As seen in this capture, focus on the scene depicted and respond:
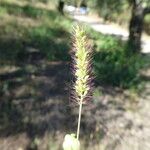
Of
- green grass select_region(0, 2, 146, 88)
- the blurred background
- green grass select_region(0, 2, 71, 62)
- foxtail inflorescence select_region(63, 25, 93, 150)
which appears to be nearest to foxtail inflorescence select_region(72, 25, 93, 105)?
foxtail inflorescence select_region(63, 25, 93, 150)

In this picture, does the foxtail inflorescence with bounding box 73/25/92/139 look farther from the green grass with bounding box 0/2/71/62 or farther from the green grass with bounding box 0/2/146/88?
the green grass with bounding box 0/2/71/62

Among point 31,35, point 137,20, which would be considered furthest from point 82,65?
point 137,20

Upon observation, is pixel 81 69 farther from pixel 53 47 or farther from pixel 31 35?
pixel 31 35

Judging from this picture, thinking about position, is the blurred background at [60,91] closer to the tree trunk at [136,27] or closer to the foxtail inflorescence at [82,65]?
the tree trunk at [136,27]

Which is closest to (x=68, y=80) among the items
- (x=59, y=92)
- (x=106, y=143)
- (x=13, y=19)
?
(x=59, y=92)

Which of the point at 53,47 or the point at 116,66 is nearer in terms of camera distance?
the point at 116,66

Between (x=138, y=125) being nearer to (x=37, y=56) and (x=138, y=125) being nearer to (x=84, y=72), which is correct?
(x=37, y=56)

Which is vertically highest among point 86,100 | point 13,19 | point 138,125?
point 86,100

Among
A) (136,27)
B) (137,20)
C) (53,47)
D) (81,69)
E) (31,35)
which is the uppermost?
(81,69)
